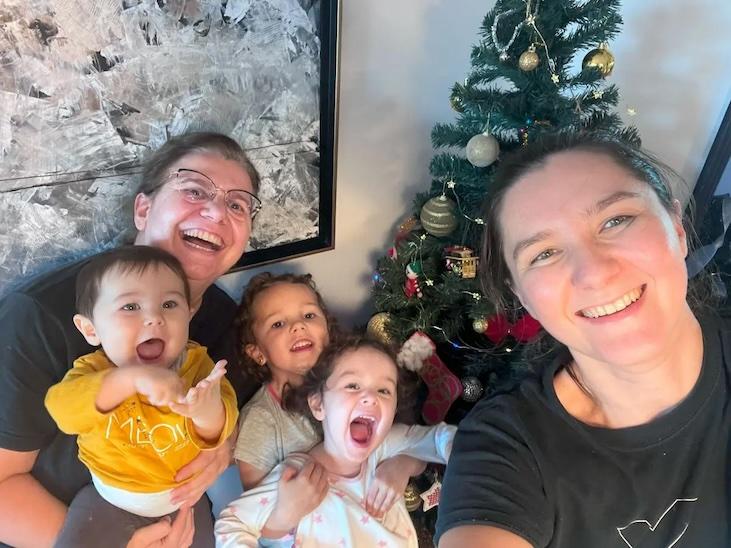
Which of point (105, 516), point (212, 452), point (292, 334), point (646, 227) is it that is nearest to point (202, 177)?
point (292, 334)

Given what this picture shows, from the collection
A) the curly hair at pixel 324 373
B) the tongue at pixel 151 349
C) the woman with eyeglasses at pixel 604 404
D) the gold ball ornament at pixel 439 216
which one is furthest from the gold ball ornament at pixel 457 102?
the tongue at pixel 151 349

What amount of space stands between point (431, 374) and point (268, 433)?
620 mm

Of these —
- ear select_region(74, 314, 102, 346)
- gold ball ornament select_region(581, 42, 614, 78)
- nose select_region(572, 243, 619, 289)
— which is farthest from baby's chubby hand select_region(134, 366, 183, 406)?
gold ball ornament select_region(581, 42, 614, 78)

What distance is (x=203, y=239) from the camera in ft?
4.46

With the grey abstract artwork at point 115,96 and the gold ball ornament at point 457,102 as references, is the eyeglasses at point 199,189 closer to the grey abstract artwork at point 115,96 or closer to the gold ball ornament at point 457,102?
the grey abstract artwork at point 115,96

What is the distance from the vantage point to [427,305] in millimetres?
1864

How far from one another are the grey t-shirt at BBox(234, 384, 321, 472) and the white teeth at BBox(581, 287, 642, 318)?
3.24 ft

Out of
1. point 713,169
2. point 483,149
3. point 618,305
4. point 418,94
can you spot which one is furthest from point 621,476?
point 713,169

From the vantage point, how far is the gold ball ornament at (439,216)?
164cm

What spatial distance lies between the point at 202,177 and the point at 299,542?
1.00 metres

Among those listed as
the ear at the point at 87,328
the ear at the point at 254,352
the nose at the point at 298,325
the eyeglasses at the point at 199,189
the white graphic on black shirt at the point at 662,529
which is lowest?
the ear at the point at 254,352

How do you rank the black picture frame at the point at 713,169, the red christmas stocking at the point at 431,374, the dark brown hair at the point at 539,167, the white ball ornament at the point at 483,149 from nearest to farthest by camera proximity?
the dark brown hair at the point at 539,167 → the white ball ornament at the point at 483,149 → the red christmas stocking at the point at 431,374 → the black picture frame at the point at 713,169

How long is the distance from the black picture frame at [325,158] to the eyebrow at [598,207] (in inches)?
36.5

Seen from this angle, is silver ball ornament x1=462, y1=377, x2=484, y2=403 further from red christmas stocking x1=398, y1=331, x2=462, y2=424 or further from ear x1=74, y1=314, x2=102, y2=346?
ear x1=74, y1=314, x2=102, y2=346
